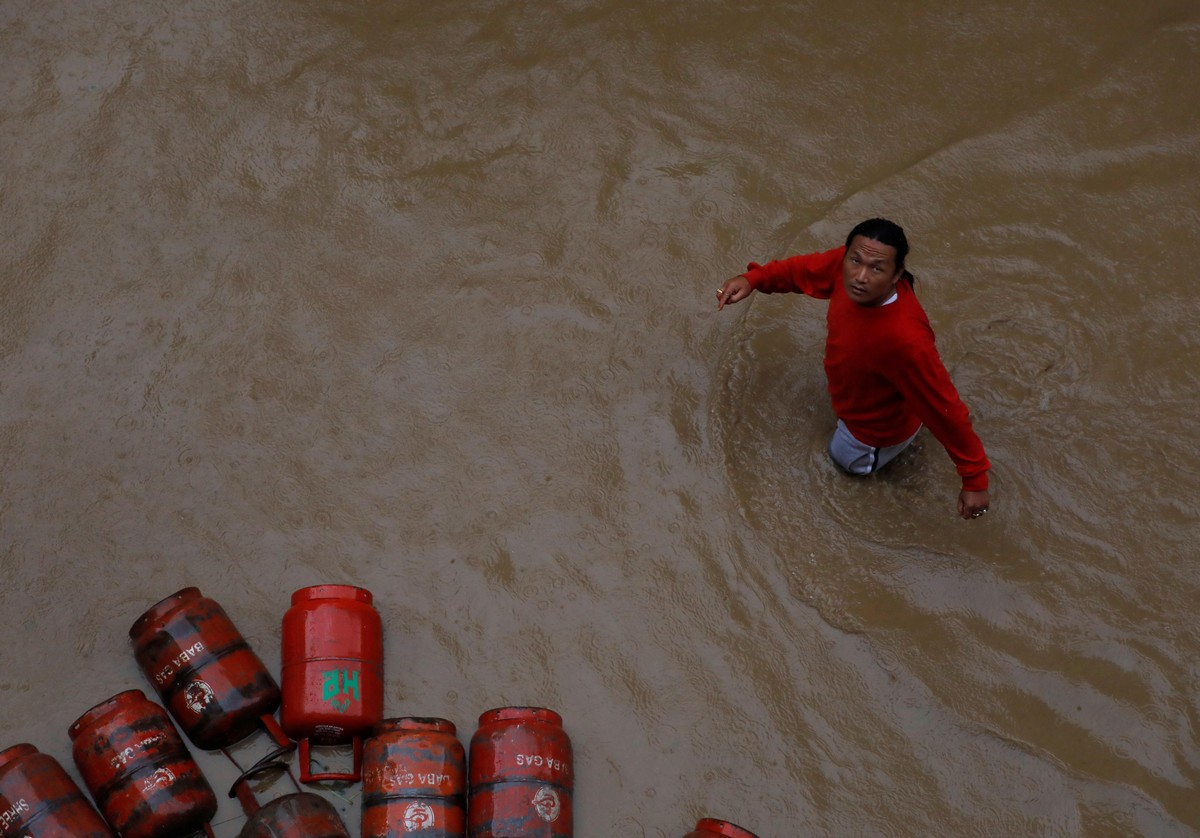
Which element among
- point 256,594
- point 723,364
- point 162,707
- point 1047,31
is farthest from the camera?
point 1047,31

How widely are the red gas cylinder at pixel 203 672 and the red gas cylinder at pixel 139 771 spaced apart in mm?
93

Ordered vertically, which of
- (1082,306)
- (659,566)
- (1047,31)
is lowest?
(659,566)

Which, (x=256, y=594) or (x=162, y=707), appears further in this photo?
(x=256, y=594)

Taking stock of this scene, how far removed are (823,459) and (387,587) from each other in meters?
1.67

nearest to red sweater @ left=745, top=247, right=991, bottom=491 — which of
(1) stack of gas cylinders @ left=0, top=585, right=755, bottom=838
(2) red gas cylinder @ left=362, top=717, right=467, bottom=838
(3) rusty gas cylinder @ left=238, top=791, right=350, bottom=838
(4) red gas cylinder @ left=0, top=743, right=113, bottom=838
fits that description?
(1) stack of gas cylinders @ left=0, top=585, right=755, bottom=838

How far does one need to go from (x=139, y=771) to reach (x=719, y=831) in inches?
70.2

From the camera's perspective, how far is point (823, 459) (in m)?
4.00

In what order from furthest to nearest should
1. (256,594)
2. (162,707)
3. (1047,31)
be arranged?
(1047,31) < (256,594) < (162,707)

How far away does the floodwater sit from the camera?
11.8ft

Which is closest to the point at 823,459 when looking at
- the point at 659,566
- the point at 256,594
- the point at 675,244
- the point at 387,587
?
the point at 659,566

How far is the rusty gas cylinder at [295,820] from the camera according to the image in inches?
124

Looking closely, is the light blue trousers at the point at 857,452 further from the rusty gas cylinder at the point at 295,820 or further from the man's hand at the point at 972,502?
the rusty gas cylinder at the point at 295,820

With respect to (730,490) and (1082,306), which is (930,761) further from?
(1082,306)

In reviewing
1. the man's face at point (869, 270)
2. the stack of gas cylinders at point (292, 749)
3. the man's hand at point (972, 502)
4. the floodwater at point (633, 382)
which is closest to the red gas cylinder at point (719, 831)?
the stack of gas cylinders at point (292, 749)
